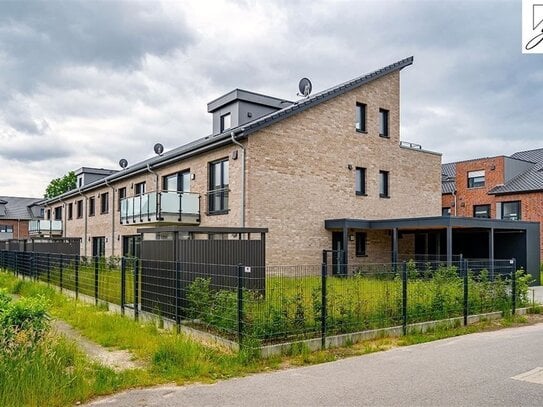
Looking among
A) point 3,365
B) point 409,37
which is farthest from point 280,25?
point 3,365

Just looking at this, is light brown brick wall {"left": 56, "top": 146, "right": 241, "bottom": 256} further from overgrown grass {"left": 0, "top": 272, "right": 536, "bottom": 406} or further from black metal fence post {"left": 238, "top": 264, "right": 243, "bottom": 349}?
black metal fence post {"left": 238, "top": 264, "right": 243, "bottom": 349}

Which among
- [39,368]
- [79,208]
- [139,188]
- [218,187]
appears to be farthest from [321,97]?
[79,208]

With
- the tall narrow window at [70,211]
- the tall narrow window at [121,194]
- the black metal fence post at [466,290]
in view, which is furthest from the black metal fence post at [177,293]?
the tall narrow window at [70,211]

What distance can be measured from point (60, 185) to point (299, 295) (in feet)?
224

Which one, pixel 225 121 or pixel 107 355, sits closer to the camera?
pixel 107 355

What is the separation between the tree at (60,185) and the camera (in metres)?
68.7

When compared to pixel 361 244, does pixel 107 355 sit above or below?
below

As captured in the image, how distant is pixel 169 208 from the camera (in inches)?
808

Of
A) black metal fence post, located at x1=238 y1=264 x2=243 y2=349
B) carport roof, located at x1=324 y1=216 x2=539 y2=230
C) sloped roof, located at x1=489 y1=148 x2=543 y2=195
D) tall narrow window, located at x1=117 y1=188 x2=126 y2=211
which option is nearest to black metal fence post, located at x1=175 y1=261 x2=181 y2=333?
black metal fence post, located at x1=238 y1=264 x2=243 y2=349

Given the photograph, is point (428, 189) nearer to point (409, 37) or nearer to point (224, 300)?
point (409, 37)

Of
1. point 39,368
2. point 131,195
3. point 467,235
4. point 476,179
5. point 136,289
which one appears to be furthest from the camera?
point 476,179

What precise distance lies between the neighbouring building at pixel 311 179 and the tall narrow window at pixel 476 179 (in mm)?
11766

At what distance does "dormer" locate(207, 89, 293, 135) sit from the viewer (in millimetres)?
22761

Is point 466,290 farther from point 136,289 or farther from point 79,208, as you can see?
point 79,208
